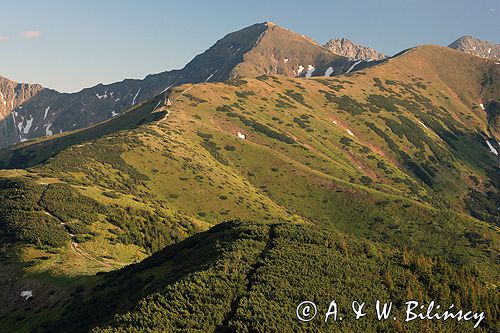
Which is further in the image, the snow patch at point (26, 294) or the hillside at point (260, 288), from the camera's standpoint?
the snow patch at point (26, 294)

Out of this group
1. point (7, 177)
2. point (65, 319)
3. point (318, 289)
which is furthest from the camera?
point (7, 177)

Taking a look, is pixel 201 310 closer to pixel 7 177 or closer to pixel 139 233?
pixel 139 233

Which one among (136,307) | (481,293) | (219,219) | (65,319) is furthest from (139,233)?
(481,293)

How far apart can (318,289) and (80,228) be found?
8636 centimetres

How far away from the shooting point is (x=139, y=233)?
136m

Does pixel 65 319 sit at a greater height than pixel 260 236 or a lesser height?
lesser

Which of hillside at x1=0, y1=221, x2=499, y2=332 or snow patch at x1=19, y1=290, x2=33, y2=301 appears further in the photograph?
snow patch at x1=19, y1=290, x2=33, y2=301

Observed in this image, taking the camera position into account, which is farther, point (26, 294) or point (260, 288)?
point (26, 294)

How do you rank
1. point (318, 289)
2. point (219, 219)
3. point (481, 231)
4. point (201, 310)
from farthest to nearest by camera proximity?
1. point (481, 231)
2. point (219, 219)
3. point (318, 289)
4. point (201, 310)

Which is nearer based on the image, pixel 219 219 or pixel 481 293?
pixel 481 293

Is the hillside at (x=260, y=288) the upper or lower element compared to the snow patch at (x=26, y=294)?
upper

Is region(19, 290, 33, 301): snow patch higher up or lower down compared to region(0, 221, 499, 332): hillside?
lower down

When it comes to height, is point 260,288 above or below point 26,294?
above

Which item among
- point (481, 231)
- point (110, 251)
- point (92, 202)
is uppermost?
point (92, 202)
